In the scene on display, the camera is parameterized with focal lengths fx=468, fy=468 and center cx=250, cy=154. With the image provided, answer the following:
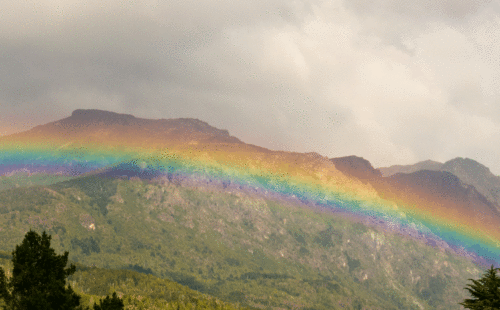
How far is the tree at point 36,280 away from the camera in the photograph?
7225 centimetres

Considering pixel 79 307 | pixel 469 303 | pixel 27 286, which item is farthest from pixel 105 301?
pixel 469 303

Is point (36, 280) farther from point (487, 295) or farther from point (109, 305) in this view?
point (487, 295)

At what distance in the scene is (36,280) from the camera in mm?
75062

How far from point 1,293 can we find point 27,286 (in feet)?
12.3

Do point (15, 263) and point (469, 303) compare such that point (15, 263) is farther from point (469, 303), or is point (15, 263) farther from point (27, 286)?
point (469, 303)

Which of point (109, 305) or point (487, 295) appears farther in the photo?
point (109, 305)

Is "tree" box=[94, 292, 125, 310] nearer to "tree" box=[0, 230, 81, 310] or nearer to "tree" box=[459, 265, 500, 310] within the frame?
"tree" box=[0, 230, 81, 310]

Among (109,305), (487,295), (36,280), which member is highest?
(487,295)

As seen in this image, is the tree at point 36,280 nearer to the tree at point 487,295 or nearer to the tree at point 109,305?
the tree at point 109,305

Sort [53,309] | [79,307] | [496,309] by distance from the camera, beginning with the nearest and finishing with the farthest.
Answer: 1. [496,309]
2. [53,309]
3. [79,307]

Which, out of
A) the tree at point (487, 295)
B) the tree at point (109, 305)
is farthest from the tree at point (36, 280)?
the tree at point (487, 295)

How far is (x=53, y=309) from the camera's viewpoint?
71.8m

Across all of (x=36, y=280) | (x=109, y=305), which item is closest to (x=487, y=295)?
(x=109, y=305)

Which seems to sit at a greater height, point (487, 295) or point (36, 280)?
point (487, 295)
